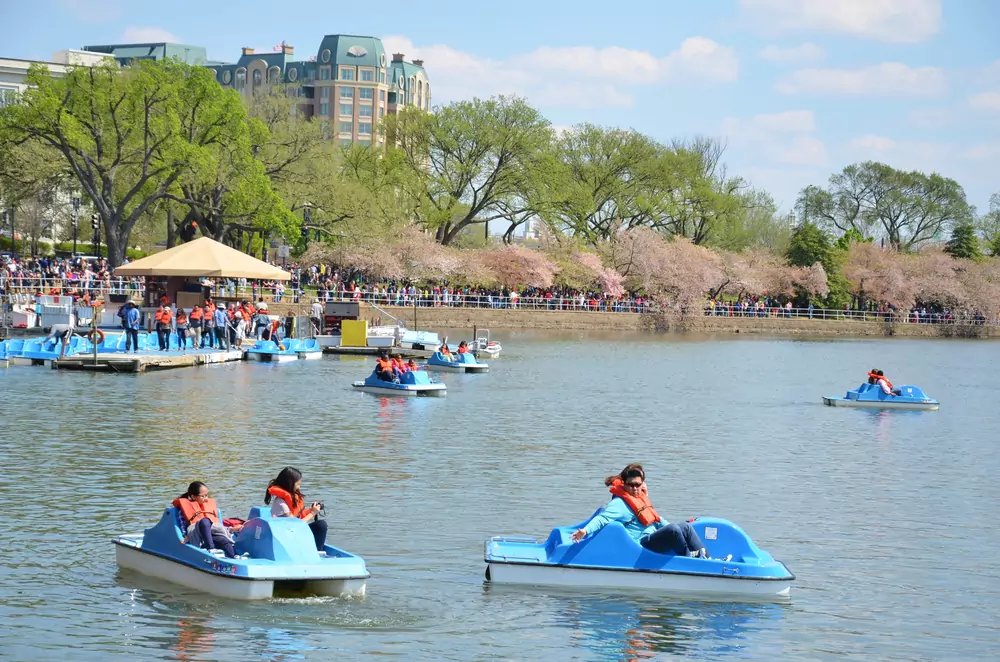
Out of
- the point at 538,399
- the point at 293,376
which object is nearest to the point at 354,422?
the point at 538,399

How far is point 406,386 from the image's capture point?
4066 cm

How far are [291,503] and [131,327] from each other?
32051 millimetres

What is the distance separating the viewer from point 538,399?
139 ft

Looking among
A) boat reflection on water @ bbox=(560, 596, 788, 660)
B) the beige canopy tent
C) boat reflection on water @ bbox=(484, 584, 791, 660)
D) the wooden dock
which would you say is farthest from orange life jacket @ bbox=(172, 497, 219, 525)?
the beige canopy tent

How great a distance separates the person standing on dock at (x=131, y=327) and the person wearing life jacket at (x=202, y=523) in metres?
30.8

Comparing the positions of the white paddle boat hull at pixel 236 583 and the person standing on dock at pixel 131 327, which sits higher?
the person standing on dock at pixel 131 327

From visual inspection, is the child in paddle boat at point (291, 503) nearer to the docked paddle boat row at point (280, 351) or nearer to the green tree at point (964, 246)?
the docked paddle boat row at point (280, 351)

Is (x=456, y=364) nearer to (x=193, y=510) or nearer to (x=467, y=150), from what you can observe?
(x=193, y=510)

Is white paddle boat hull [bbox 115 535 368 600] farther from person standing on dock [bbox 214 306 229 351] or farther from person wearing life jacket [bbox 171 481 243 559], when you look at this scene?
person standing on dock [bbox 214 306 229 351]

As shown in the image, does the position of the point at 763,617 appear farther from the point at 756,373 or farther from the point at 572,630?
the point at 756,373

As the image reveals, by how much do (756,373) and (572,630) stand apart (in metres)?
44.4

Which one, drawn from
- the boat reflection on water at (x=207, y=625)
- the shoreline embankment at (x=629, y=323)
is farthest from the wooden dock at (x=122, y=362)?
the boat reflection on water at (x=207, y=625)

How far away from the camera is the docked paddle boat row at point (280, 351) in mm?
52188

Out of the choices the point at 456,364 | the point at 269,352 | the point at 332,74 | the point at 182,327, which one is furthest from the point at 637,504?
the point at 332,74
